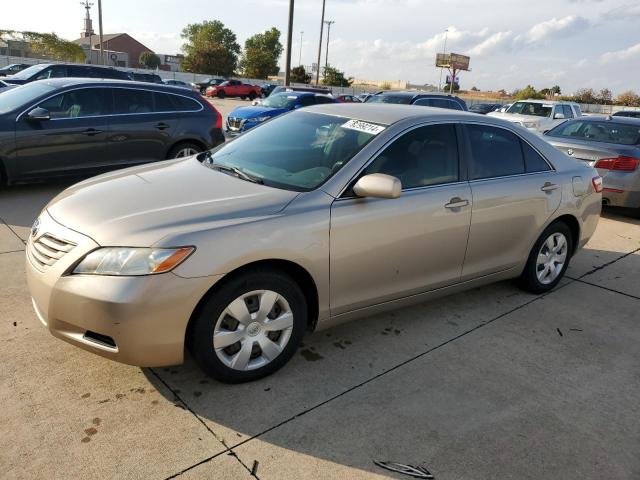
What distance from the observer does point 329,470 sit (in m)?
2.47

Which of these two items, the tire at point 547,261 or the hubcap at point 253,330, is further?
the tire at point 547,261

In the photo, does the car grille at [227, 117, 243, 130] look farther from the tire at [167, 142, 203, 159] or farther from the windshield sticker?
the windshield sticker

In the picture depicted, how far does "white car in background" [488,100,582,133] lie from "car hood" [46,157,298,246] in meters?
13.6

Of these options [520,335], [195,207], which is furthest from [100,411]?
[520,335]

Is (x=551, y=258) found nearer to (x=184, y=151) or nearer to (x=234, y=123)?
(x=184, y=151)

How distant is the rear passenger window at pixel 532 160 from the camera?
4359 millimetres

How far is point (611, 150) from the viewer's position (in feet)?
24.9

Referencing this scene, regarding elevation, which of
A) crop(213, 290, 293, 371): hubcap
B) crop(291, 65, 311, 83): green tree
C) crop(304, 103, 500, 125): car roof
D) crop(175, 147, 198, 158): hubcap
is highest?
crop(291, 65, 311, 83): green tree

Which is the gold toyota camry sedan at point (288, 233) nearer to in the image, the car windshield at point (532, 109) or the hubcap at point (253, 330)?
the hubcap at point (253, 330)

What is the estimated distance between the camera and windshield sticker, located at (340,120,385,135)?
3.57 meters

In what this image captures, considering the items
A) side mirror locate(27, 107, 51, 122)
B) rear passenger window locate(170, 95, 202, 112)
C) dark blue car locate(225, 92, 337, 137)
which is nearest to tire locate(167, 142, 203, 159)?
rear passenger window locate(170, 95, 202, 112)

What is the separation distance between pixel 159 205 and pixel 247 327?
843 millimetres

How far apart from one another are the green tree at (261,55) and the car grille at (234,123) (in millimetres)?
62318

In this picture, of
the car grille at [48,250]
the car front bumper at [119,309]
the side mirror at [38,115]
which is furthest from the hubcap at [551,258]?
the side mirror at [38,115]
